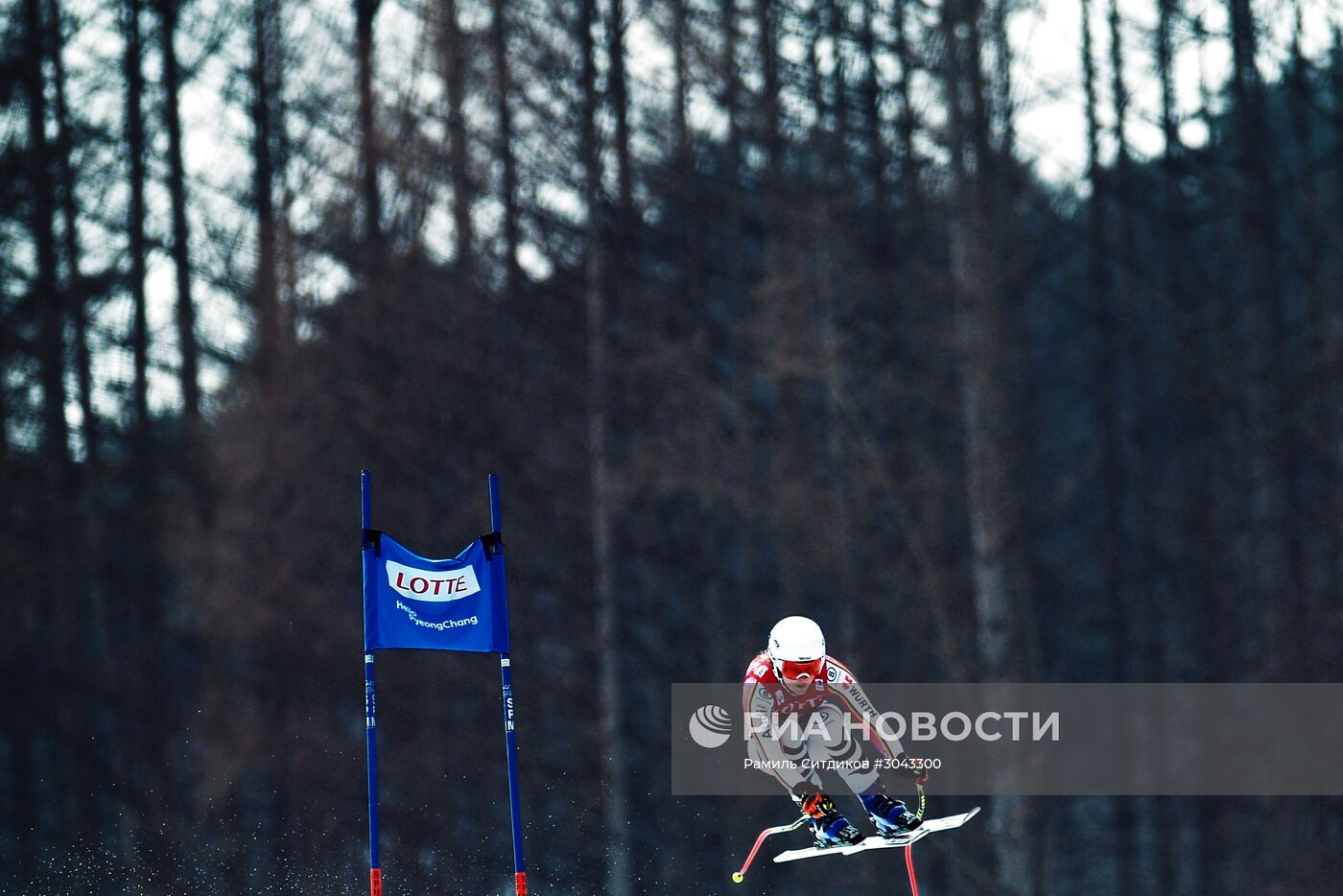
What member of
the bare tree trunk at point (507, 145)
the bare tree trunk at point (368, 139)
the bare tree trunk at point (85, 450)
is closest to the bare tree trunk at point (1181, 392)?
the bare tree trunk at point (507, 145)

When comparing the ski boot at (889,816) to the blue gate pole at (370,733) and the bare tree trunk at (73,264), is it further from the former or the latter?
the bare tree trunk at (73,264)

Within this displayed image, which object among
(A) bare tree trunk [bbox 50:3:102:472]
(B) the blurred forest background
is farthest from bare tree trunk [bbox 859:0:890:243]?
(A) bare tree trunk [bbox 50:3:102:472]

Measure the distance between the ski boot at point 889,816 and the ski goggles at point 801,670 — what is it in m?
0.99

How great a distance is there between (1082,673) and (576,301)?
27.3 ft

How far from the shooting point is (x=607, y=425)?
19.1m

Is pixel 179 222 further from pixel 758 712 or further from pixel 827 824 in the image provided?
pixel 827 824

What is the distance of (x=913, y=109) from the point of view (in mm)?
17922

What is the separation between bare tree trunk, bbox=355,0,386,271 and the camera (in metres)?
20.3

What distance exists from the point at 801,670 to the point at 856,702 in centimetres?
44

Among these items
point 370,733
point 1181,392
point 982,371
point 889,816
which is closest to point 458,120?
point 982,371

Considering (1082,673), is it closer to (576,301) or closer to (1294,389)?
(1294,389)

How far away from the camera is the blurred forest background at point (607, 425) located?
18.8m

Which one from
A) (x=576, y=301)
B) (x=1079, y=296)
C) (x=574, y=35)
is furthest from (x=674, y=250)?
(x=1079, y=296)

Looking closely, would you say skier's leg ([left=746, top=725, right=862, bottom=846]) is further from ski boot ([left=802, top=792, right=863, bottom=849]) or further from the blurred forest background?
the blurred forest background
